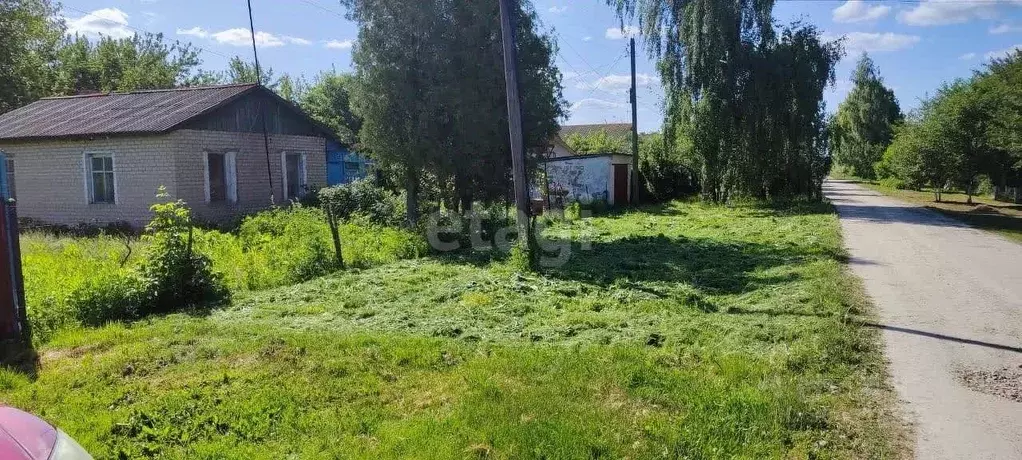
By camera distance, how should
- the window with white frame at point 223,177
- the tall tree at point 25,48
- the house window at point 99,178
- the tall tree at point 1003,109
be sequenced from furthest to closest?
the tall tree at point 25,48
the tall tree at point 1003,109
the window with white frame at point 223,177
the house window at point 99,178

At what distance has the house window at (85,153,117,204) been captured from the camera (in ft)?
56.9

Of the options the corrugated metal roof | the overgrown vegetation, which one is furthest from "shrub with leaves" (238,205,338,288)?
the corrugated metal roof

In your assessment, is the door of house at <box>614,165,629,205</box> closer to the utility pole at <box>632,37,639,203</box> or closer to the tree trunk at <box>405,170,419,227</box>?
the utility pole at <box>632,37,639,203</box>

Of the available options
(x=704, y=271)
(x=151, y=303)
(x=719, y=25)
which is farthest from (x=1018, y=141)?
(x=151, y=303)

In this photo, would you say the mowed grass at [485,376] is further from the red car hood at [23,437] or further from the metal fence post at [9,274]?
the red car hood at [23,437]

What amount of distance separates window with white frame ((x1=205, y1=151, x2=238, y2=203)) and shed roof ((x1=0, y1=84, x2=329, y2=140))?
5.05 feet

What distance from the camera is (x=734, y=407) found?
4441 mm

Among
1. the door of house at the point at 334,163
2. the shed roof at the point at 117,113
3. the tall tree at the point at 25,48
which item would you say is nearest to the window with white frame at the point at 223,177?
the shed roof at the point at 117,113

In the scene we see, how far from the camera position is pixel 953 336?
257 inches

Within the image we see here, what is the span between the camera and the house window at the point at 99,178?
17.3 meters

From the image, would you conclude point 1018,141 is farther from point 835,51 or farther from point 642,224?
point 642,224

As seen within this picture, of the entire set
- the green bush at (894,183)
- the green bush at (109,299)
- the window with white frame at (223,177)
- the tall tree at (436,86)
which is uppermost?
the tall tree at (436,86)

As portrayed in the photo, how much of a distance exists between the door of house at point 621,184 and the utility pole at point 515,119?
1750 centimetres

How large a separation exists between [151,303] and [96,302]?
0.64 m
